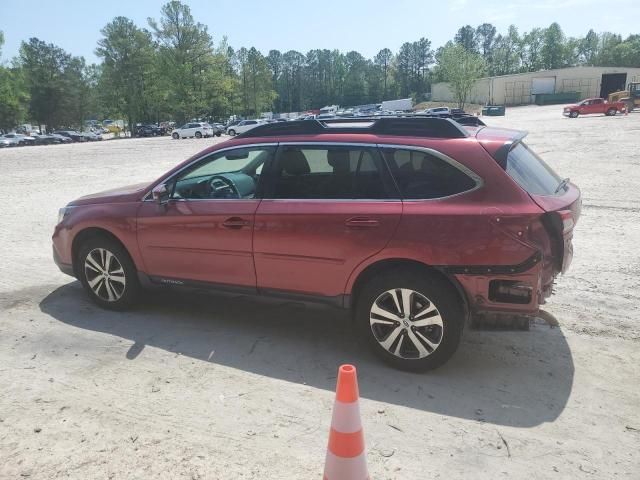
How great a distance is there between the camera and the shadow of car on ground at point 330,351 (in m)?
3.39

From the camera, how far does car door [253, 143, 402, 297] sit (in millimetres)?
3686

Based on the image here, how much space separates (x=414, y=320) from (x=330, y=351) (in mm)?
869

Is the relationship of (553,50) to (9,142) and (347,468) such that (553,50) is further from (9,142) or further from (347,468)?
→ (347,468)

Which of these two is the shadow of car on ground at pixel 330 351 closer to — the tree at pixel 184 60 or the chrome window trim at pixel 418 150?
the chrome window trim at pixel 418 150

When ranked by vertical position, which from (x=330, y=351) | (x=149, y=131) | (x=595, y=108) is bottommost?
(x=595, y=108)

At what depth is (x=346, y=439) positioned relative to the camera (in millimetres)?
2297

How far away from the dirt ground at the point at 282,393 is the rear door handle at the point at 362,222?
109 cm

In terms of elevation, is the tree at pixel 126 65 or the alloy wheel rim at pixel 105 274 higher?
the tree at pixel 126 65

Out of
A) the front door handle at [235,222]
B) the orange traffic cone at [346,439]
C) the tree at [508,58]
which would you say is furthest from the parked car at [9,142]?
the tree at [508,58]

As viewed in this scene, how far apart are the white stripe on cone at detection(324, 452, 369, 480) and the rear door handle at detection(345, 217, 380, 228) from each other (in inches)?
68.0

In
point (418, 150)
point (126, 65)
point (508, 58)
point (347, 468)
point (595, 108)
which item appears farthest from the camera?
point (508, 58)

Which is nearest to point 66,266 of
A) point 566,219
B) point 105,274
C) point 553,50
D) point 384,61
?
point 105,274

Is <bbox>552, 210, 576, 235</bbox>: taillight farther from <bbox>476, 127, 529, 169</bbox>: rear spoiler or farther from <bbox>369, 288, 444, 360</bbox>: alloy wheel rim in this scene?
<bbox>369, 288, 444, 360</bbox>: alloy wheel rim

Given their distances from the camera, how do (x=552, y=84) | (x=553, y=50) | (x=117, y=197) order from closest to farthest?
(x=117, y=197) → (x=552, y=84) → (x=553, y=50)
